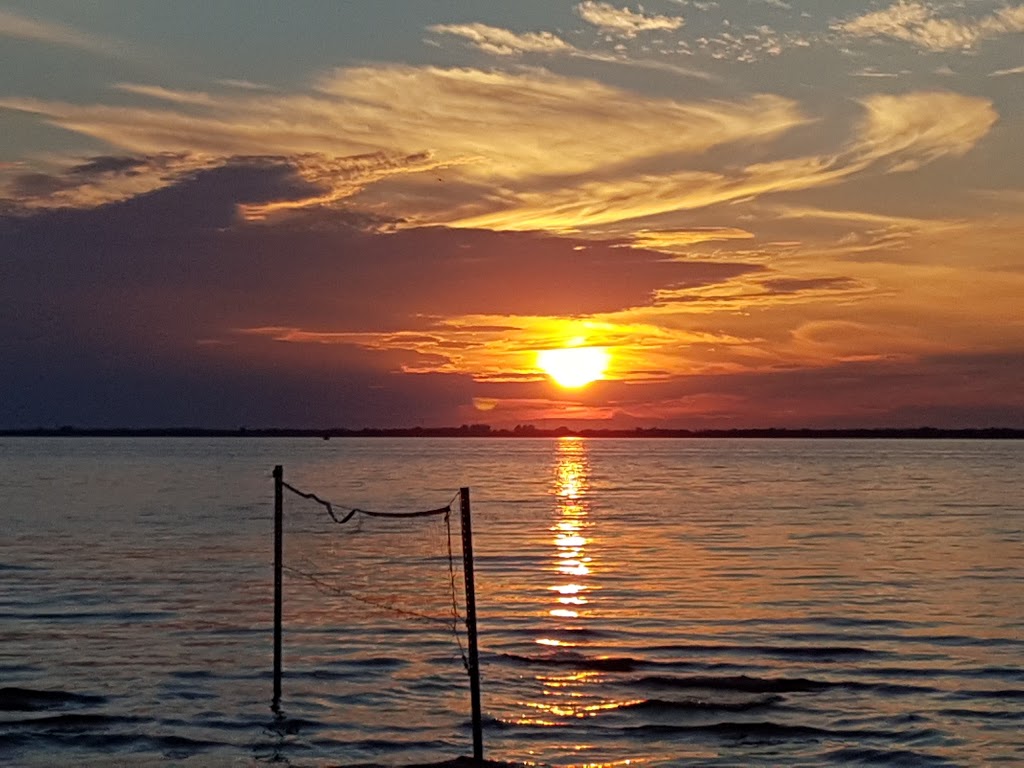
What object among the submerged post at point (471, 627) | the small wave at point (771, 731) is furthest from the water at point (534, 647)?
the submerged post at point (471, 627)

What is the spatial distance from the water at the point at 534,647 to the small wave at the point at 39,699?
0.08 m

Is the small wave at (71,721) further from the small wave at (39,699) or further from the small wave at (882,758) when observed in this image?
the small wave at (882,758)

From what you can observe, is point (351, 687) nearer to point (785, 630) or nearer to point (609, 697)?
point (609, 697)

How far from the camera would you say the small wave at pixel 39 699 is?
20812 millimetres

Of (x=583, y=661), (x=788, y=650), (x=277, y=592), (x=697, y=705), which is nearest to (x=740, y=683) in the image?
(x=697, y=705)

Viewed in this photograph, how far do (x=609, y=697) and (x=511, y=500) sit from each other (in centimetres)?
6500

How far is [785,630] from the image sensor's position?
29.5 meters

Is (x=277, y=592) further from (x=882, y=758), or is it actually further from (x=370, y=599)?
Result: (x=370, y=599)

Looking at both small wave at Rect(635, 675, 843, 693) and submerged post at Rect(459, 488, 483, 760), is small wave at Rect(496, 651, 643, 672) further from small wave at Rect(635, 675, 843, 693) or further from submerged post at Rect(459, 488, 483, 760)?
submerged post at Rect(459, 488, 483, 760)

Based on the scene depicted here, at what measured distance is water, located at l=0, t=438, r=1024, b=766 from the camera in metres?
19.2

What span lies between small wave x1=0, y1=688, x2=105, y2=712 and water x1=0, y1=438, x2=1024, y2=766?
8 centimetres

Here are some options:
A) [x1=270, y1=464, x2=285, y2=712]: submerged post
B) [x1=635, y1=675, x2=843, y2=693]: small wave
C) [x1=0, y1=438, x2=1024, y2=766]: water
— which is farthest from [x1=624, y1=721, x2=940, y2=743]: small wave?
[x1=270, y1=464, x2=285, y2=712]: submerged post

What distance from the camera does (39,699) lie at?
842 inches

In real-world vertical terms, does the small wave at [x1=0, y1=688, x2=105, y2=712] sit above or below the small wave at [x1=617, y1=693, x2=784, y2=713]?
above
